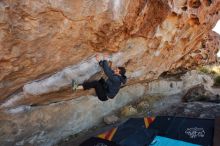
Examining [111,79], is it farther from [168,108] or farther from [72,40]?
[168,108]

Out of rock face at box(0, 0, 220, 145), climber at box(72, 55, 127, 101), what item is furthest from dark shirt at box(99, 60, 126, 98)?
rock face at box(0, 0, 220, 145)

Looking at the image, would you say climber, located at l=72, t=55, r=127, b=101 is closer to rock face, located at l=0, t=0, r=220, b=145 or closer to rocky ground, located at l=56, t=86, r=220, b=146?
rock face, located at l=0, t=0, r=220, b=145

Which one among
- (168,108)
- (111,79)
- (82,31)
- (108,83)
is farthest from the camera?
(168,108)

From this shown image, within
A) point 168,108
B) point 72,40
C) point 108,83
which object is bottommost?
point 168,108

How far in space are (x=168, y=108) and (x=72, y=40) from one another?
4943 millimetres

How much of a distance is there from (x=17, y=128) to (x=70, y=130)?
5.46ft

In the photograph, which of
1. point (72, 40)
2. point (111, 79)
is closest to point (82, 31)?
point (72, 40)

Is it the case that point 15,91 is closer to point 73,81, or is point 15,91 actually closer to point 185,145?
point 73,81

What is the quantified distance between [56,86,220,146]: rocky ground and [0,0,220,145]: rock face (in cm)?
91

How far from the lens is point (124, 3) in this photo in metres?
6.33

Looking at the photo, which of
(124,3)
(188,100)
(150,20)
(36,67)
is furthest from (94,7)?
(188,100)

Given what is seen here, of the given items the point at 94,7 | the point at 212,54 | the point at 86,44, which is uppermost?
the point at 94,7

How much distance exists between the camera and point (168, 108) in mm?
10164

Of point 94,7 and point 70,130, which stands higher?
point 94,7
